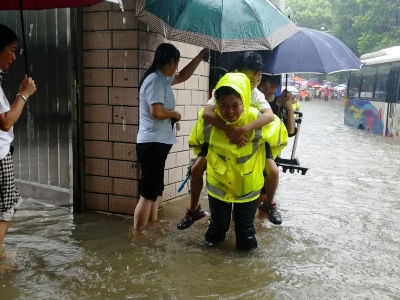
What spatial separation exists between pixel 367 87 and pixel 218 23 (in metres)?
13.1

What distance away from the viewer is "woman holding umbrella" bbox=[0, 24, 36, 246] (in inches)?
117

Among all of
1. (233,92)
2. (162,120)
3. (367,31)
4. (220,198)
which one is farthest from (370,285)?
(367,31)

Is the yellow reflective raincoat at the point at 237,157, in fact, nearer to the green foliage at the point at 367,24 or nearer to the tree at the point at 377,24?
the green foliage at the point at 367,24

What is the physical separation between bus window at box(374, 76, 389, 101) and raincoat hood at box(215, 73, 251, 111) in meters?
11.3

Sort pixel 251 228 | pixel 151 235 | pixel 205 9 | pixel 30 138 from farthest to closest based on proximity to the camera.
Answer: pixel 30 138
pixel 151 235
pixel 251 228
pixel 205 9

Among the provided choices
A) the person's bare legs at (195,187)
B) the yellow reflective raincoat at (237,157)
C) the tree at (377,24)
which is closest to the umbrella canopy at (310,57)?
the yellow reflective raincoat at (237,157)

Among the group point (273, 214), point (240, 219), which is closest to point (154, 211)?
point (240, 219)

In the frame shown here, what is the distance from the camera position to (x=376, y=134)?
48.2 ft

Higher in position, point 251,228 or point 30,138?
point 30,138

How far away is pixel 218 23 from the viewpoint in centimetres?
347

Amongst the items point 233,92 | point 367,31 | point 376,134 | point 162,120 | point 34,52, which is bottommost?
point 376,134

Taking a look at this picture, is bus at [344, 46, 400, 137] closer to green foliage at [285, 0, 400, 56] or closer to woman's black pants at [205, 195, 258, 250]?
woman's black pants at [205, 195, 258, 250]

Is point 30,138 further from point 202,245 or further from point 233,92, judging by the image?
point 233,92

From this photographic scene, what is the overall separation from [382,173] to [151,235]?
538 centimetres
